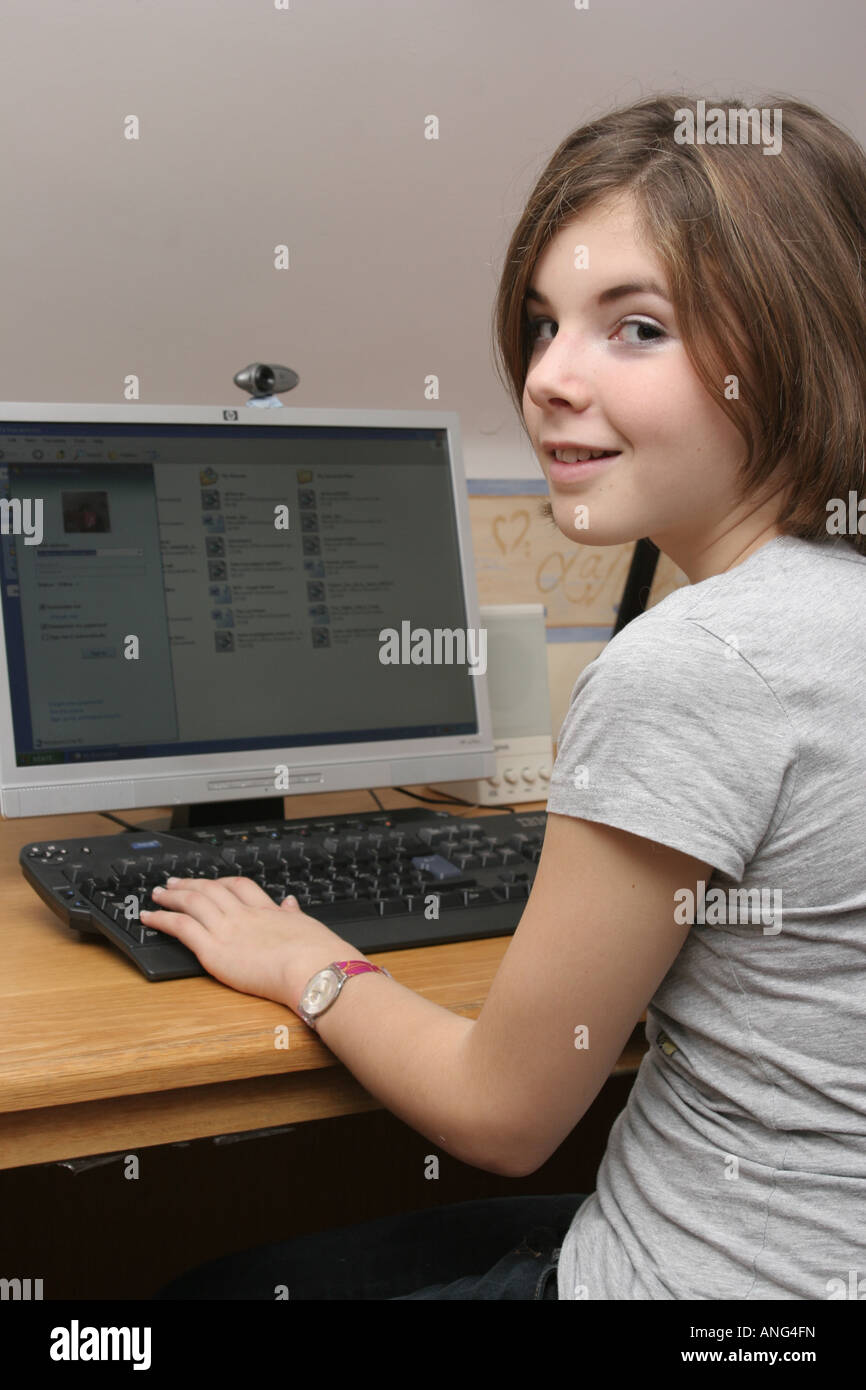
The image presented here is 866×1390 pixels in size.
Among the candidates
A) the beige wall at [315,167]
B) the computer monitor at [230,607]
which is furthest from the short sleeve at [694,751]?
the beige wall at [315,167]

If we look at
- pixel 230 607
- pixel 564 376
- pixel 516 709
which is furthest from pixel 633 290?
pixel 516 709

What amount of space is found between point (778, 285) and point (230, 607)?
2.33ft

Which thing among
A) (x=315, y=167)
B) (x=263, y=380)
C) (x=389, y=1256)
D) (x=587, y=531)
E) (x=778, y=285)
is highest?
(x=315, y=167)

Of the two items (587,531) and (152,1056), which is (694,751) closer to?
(587,531)

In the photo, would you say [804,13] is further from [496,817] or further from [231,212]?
[496,817]

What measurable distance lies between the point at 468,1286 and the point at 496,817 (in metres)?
0.53

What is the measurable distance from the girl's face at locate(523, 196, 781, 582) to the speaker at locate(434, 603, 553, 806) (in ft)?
2.51

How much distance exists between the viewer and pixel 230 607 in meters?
1.29

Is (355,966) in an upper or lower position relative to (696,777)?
lower

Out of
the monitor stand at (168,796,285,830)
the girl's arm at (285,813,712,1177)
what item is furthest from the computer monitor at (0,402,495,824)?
the girl's arm at (285,813,712,1177)

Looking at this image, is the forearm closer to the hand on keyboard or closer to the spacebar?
the hand on keyboard

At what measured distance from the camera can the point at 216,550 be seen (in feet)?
4.21
